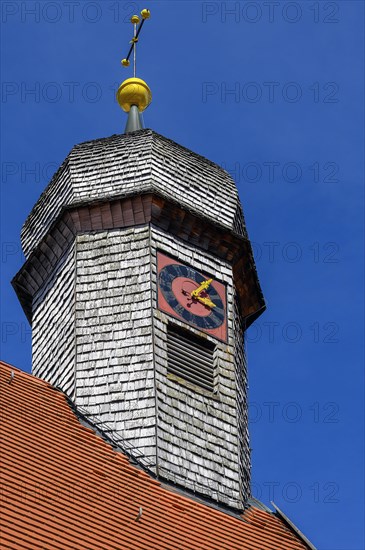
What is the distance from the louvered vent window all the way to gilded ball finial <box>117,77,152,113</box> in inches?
289

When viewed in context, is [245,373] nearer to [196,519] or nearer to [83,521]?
[196,519]

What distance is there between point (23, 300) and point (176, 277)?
322 cm

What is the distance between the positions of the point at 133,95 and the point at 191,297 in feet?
22.2

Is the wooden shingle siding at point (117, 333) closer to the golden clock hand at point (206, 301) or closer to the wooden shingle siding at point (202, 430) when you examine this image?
the wooden shingle siding at point (202, 430)

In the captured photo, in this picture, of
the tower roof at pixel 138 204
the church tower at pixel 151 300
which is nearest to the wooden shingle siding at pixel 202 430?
the church tower at pixel 151 300

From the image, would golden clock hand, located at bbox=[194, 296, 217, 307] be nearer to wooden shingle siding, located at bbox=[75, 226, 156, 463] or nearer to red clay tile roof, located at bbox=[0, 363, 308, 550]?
wooden shingle siding, located at bbox=[75, 226, 156, 463]

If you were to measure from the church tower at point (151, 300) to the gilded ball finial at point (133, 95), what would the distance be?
2708 millimetres

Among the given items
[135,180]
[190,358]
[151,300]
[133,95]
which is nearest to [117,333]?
[151,300]

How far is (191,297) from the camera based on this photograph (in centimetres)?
2320

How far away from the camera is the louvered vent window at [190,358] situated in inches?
877

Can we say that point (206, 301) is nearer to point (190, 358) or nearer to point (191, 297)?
point (191, 297)

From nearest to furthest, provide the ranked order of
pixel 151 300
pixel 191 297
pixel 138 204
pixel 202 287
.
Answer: pixel 151 300 < pixel 191 297 < pixel 202 287 < pixel 138 204

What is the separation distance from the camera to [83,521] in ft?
55.3

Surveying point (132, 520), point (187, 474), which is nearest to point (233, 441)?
point (187, 474)
